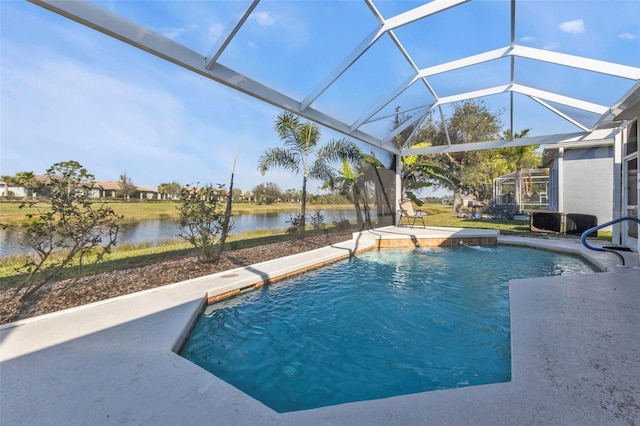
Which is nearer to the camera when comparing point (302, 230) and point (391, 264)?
point (391, 264)

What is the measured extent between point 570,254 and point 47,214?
10.6 metres

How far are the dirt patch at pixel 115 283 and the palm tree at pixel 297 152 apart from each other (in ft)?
8.04

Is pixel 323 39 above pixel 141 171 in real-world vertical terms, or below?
above

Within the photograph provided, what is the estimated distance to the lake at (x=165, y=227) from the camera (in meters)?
3.77

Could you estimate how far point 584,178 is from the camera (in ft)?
37.4

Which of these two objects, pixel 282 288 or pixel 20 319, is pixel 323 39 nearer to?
pixel 282 288

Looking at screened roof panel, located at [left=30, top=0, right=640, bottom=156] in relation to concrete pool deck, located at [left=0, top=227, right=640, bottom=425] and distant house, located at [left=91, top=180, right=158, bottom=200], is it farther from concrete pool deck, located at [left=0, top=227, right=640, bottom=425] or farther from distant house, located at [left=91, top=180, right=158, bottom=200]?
concrete pool deck, located at [left=0, top=227, right=640, bottom=425]

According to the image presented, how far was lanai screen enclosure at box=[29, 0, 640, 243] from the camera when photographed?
4234 millimetres

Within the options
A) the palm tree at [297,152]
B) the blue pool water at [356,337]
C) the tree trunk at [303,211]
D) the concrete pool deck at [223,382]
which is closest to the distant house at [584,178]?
the blue pool water at [356,337]

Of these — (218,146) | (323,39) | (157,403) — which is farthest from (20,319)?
(323,39)

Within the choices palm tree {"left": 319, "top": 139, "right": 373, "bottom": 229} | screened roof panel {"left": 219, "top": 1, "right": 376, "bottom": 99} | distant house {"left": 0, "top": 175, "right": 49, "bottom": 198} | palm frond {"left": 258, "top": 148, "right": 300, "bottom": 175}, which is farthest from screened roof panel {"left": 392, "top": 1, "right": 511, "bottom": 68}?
distant house {"left": 0, "top": 175, "right": 49, "bottom": 198}

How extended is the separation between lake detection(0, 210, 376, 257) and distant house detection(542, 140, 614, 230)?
28.7 ft

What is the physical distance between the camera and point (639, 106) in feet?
17.7

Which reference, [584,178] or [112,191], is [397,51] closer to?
[112,191]
